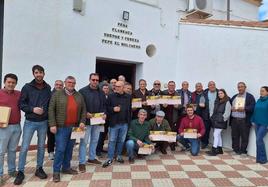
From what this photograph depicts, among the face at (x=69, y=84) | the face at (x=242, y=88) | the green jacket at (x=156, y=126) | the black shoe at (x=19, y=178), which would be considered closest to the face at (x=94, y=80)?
the face at (x=69, y=84)

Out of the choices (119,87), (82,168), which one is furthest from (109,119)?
(82,168)

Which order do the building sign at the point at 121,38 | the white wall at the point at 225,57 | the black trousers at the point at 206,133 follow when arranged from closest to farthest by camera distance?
the white wall at the point at 225,57 < the black trousers at the point at 206,133 < the building sign at the point at 121,38

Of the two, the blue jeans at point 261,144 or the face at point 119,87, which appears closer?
the face at point 119,87

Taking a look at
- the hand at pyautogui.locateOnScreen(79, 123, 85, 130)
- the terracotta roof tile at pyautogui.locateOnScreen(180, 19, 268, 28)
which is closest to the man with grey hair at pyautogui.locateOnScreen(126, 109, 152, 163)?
the hand at pyautogui.locateOnScreen(79, 123, 85, 130)

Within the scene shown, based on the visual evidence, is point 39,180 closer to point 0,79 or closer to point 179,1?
point 0,79

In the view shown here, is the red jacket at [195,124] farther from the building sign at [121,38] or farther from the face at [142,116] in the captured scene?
the building sign at [121,38]

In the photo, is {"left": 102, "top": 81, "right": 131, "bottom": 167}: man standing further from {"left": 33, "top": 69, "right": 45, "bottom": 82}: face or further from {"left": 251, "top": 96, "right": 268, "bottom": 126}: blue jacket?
{"left": 251, "top": 96, "right": 268, "bottom": 126}: blue jacket

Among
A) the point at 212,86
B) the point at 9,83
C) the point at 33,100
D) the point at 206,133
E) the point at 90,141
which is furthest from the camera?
the point at 206,133

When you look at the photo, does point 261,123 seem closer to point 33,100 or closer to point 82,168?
point 82,168

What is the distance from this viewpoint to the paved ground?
17.0 ft

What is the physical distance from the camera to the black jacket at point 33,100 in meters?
4.87

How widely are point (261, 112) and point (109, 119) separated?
10.9ft

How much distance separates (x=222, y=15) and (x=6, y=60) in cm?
769

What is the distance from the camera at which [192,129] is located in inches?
278
